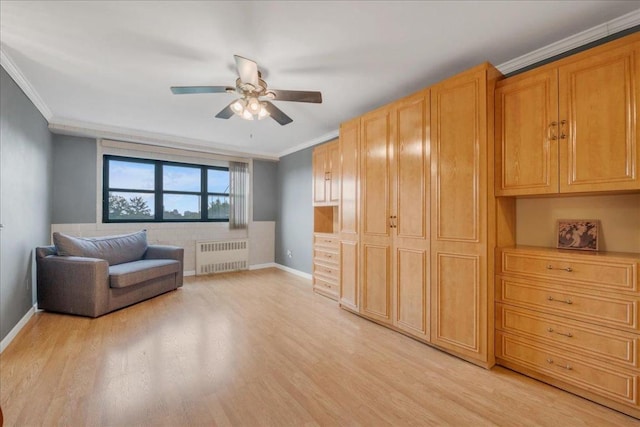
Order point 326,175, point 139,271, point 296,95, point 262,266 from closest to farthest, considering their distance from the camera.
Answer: point 296,95 → point 139,271 → point 326,175 → point 262,266

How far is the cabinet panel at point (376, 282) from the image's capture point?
2.92m

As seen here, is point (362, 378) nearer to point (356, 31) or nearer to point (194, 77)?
point (356, 31)

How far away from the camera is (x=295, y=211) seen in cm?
555

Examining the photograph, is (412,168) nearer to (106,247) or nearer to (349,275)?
(349,275)

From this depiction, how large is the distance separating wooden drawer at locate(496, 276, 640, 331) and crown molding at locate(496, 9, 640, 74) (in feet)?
6.08

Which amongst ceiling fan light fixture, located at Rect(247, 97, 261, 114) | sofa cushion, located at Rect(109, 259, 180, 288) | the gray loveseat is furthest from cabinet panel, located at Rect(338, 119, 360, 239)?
the gray loveseat

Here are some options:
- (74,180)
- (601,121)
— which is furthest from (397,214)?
(74,180)

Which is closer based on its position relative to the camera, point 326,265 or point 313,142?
point 326,265

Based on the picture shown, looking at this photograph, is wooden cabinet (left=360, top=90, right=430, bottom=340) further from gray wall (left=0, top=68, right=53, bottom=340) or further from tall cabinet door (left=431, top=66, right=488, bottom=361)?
gray wall (left=0, top=68, right=53, bottom=340)

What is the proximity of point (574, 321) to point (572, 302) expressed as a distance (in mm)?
129

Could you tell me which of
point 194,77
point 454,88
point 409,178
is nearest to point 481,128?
point 454,88

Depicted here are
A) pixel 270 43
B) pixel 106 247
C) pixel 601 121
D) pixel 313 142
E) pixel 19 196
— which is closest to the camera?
pixel 601 121

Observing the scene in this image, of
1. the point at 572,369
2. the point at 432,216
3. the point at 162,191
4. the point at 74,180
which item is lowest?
the point at 572,369

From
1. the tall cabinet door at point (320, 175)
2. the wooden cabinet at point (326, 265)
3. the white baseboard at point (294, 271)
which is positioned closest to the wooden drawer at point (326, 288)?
the wooden cabinet at point (326, 265)
